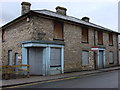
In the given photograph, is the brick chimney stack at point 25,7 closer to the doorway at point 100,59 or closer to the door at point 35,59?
the door at point 35,59

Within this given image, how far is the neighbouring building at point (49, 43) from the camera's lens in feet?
35.2

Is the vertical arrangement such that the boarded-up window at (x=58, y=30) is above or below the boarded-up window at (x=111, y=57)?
above

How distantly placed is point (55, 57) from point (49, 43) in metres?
1.49

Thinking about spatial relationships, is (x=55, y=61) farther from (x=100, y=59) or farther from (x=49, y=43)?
(x=100, y=59)

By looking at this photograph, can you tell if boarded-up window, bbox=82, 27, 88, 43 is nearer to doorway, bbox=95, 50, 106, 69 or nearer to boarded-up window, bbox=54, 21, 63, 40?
doorway, bbox=95, 50, 106, 69

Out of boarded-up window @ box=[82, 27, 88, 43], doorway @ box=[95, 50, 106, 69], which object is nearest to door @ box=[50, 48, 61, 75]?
boarded-up window @ box=[82, 27, 88, 43]

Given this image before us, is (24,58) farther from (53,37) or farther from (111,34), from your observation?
(111,34)

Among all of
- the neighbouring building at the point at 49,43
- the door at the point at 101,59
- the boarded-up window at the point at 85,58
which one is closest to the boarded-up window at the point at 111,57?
the neighbouring building at the point at 49,43

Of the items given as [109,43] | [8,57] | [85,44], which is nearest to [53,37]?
[85,44]

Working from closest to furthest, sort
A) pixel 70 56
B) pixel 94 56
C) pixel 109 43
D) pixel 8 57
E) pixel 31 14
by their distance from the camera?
pixel 31 14 → pixel 70 56 → pixel 8 57 → pixel 94 56 → pixel 109 43

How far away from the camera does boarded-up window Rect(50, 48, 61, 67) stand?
36.9 feet

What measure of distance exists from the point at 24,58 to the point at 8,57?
4.42 meters

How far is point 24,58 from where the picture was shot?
36.3ft

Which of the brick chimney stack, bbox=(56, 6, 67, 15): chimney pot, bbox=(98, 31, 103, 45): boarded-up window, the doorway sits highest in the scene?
bbox=(56, 6, 67, 15): chimney pot
